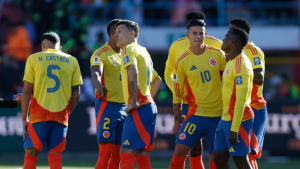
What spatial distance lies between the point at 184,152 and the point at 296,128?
6.45m

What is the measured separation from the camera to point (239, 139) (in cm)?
577

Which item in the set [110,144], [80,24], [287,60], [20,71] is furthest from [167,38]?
[110,144]

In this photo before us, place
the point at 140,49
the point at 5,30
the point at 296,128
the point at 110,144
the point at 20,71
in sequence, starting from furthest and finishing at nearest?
the point at 5,30
the point at 20,71
the point at 296,128
the point at 110,144
the point at 140,49

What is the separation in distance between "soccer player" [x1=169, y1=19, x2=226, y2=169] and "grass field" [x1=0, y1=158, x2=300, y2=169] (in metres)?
4.14

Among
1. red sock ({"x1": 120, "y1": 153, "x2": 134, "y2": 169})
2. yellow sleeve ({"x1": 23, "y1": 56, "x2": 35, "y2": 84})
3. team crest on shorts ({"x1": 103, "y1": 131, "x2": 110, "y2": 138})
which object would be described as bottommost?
red sock ({"x1": 120, "y1": 153, "x2": 134, "y2": 169})


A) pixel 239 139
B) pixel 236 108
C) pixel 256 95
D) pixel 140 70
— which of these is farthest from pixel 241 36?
pixel 140 70

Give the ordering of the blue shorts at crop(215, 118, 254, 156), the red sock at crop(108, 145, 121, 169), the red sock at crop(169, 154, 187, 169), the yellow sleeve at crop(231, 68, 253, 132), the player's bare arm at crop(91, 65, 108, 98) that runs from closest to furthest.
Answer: the yellow sleeve at crop(231, 68, 253, 132) < the blue shorts at crop(215, 118, 254, 156) < the red sock at crop(169, 154, 187, 169) < the player's bare arm at crop(91, 65, 108, 98) < the red sock at crop(108, 145, 121, 169)

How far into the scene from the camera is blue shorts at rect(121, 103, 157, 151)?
20.4 ft

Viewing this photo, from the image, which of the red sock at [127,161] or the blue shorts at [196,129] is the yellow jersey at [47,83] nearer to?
the red sock at [127,161]

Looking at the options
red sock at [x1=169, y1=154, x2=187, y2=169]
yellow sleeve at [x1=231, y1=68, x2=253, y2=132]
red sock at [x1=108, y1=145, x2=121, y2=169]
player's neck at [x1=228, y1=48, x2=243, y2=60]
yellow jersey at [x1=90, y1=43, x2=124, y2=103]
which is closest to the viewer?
yellow sleeve at [x1=231, y1=68, x2=253, y2=132]

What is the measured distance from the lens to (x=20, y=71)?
43.0 feet

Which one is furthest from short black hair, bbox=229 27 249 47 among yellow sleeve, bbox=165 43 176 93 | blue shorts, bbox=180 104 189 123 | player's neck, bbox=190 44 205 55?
yellow sleeve, bbox=165 43 176 93

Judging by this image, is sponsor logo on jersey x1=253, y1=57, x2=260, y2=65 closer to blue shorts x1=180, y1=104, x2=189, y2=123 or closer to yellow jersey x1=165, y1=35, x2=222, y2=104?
yellow jersey x1=165, y1=35, x2=222, y2=104

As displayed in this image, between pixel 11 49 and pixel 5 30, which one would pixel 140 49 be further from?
pixel 5 30
